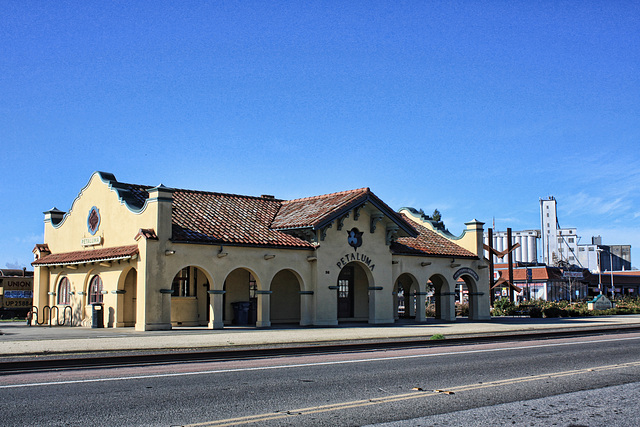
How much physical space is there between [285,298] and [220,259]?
16.5 ft

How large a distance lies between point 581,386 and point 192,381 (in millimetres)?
5958

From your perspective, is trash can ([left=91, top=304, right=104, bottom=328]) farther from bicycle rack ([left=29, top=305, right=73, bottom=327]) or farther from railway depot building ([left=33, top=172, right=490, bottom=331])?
bicycle rack ([left=29, top=305, right=73, bottom=327])

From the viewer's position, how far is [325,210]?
1072 inches

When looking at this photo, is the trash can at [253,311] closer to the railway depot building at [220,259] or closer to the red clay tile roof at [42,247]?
the railway depot building at [220,259]

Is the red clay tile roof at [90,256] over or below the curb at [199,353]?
over

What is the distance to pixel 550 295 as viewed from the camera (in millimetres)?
65000

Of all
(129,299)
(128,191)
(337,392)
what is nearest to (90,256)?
(129,299)

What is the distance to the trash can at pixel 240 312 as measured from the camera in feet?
87.1

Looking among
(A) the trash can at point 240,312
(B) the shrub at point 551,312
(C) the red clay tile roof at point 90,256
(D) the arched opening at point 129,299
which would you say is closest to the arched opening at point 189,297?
(A) the trash can at point 240,312

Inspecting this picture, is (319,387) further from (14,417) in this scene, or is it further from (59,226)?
(59,226)

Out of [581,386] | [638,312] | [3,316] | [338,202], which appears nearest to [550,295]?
[638,312]

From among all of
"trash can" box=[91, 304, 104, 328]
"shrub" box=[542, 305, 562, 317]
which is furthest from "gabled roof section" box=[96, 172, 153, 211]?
"shrub" box=[542, 305, 562, 317]

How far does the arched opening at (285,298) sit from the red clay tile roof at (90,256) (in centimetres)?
701

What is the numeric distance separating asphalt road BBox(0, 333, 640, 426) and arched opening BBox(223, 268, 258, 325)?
43.0ft
